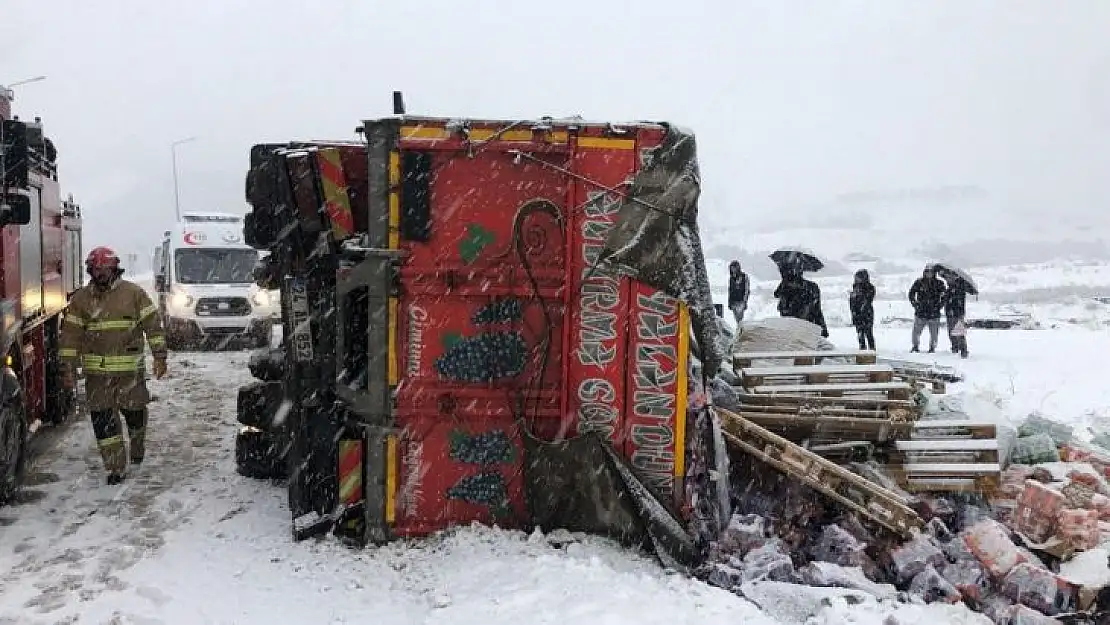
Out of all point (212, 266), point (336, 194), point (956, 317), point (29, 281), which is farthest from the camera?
point (212, 266)

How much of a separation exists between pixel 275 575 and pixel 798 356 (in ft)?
15.7

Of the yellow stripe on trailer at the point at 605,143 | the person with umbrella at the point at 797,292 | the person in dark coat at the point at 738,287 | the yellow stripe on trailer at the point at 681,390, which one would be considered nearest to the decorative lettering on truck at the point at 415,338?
the yellow stripe on trailer at the point at 605,143

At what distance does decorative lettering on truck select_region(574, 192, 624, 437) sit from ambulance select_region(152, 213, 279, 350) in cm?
1224

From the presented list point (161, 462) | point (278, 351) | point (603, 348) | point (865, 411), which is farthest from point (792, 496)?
point (161, 462)

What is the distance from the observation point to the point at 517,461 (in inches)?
205

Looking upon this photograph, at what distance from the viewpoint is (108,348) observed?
695 centimetres

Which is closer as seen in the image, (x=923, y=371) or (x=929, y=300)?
(x=923, y=371)

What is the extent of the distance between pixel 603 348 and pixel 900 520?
84.1 inches

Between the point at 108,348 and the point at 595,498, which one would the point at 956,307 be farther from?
the point at 108,348

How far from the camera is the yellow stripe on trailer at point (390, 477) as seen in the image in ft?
17.0

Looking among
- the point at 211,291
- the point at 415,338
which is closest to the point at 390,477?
the point at 415,338

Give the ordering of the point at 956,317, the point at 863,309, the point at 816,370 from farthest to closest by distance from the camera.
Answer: the point at 956,317, the point at 863,309, the point at 816,370

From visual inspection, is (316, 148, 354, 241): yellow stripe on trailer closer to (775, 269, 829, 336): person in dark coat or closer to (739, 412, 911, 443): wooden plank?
(739, 412, 911, 443): wooden plank

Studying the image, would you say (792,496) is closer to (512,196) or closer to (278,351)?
(512,196)
